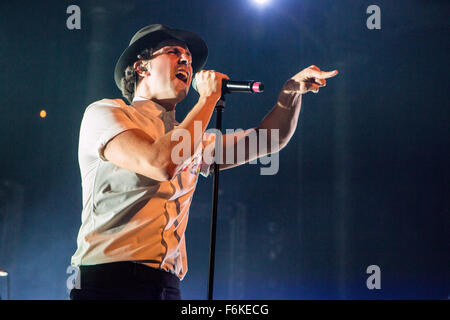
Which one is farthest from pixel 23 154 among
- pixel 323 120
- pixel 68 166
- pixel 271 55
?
pixel 323 120

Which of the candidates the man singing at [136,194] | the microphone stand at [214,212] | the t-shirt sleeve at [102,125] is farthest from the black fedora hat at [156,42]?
the microphone stand at [214,212]

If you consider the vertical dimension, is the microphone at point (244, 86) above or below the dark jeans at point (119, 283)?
above

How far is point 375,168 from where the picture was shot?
10.6ft

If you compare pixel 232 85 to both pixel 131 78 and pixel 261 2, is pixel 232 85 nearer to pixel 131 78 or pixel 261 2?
pixel 131 78

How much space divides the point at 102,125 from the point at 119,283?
1.53 ft

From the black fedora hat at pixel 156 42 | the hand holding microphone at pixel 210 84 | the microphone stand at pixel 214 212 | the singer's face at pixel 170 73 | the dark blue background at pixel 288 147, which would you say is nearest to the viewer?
the microphone stand at pixel 214 212

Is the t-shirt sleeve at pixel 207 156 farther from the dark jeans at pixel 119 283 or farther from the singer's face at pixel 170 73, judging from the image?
the dark jeans at pixel 119 283

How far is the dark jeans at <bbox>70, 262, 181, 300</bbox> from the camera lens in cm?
127

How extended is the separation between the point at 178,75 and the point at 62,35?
6.05ft

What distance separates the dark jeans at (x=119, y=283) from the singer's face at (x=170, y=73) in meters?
0.64

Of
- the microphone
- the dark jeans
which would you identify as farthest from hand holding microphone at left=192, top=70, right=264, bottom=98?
the dark jeans

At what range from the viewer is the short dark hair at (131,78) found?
1.78 metres

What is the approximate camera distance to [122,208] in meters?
1.36
